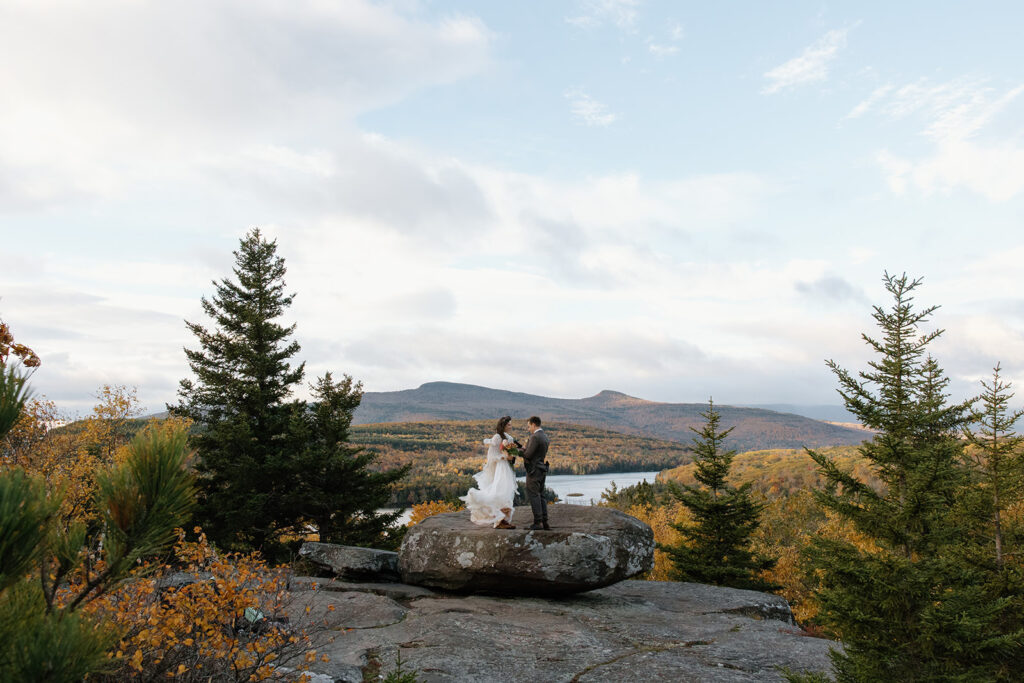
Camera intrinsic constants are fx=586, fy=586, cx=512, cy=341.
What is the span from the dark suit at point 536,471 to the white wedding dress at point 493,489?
0.88 meters

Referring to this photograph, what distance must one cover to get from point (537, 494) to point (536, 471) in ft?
1.66

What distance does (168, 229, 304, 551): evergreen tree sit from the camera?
77.2ft

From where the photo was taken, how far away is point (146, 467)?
3.33m

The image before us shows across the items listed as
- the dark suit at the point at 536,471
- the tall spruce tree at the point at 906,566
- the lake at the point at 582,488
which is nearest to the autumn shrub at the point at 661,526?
the lake at the point at 582,488

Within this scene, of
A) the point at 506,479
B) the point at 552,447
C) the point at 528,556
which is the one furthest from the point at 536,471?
the point at 552,447

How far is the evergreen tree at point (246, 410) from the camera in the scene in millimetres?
23516

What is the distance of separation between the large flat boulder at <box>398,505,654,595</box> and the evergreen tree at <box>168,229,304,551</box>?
1163cm

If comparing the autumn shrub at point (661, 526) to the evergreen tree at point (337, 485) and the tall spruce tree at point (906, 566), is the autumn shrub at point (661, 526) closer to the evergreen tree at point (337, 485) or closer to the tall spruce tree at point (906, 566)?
the evergreen tree at point (337, 485)

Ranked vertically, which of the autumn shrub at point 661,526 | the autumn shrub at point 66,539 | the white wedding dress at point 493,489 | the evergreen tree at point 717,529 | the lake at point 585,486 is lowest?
the lake at point 585,486

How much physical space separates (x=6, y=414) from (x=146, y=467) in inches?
27.4

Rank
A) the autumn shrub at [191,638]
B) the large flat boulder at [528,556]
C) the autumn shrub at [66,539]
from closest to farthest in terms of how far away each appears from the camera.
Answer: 1. the autumn shrub at [66,539]
2. the autumn shrub at [191,638]
3. the large flat boulder at [528,556]

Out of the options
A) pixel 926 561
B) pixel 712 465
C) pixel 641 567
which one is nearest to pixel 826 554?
pixel 926 561

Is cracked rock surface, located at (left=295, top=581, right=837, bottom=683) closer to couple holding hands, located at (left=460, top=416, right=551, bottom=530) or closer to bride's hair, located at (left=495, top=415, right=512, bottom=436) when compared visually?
couple holding hands, located at (left=460, top=416, right=551, bottom=530)

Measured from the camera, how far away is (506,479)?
1413 cm
